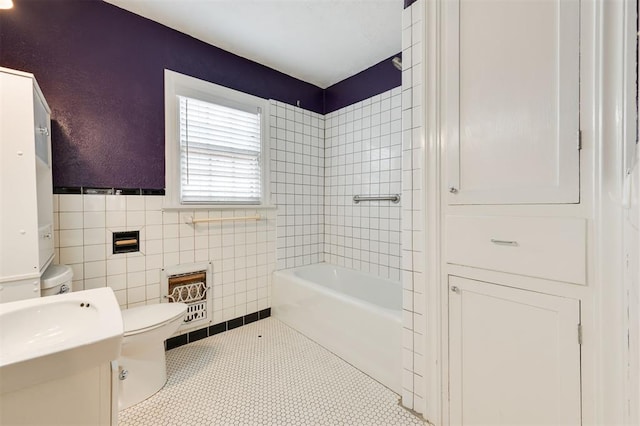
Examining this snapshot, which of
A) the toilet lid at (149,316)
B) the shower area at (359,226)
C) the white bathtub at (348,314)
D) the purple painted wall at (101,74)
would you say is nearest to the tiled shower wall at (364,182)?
the shower area at (359,226)

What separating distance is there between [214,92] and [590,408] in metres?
2.80

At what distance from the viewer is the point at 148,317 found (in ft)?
5.32

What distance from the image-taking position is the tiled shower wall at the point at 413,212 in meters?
1.38

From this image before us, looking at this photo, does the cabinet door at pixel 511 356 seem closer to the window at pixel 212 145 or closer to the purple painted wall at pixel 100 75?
the window at pixel 212 145

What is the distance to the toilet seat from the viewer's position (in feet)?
4.92

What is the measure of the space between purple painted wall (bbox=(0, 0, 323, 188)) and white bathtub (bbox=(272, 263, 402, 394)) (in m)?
1.42

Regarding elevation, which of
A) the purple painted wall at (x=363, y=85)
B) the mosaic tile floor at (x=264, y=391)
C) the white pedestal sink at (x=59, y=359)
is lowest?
the mosaic tile floor at (x=264, y=391)

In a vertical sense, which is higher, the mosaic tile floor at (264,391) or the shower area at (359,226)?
the shower area at (359,226)

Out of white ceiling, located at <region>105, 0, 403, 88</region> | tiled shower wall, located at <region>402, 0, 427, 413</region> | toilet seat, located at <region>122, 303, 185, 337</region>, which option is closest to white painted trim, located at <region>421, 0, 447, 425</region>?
tiled shower wall, located at <region>402, 0, 427, 413</region>

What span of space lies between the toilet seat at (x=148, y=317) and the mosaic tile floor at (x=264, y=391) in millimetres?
439

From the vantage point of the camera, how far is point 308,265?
2.95 m

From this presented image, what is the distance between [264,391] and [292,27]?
248 centimetres

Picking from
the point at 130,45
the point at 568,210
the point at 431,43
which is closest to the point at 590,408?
the point at 568,210

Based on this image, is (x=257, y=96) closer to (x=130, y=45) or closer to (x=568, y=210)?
(x=130, y=45)
